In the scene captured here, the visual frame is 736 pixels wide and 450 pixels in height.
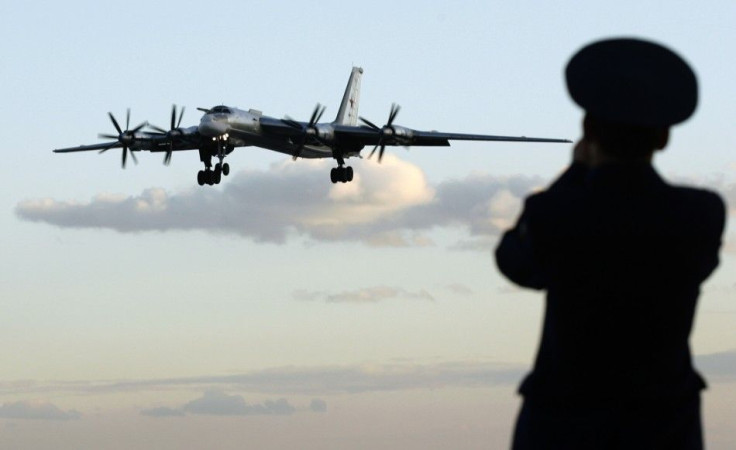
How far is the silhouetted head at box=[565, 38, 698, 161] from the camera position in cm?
370

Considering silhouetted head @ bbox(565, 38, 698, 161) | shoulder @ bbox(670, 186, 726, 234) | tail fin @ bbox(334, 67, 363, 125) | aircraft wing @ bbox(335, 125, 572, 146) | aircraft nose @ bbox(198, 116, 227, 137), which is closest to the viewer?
silhouetted head @ bbox(565, 38, 698, 161)

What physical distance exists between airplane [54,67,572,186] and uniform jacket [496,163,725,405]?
58.3 meters

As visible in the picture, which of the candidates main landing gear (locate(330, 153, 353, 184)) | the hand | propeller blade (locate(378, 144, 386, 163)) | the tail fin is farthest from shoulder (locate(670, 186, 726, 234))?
the tail fin

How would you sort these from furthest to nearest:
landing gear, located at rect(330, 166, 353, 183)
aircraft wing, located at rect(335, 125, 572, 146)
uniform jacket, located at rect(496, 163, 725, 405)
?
landing gear, located at rect(330, 166, 353, 183), aircraft wing, located at rect(335, 125, 572, 146), uniform jacket, located at rect(496, 163, 725, 405)

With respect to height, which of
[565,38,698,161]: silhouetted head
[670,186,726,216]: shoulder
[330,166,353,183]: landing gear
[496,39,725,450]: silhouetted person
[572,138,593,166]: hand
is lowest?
[330,166,353,183]: landing gear

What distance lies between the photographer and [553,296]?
3.87 meters

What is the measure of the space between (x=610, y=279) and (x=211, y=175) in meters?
61.1

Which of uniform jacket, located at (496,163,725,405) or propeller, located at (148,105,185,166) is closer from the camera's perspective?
uniform jacket, located at (496,163,725,405)

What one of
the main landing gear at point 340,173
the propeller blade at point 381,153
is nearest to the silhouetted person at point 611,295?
the propeller blade at point 381,153

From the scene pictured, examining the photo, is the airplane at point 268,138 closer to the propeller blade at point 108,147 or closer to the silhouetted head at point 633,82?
the propeller blade at point 108,147

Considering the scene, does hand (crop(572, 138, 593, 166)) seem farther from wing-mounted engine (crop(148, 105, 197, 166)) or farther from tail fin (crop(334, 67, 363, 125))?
tail fin (crop(334, 67, 363, 125))

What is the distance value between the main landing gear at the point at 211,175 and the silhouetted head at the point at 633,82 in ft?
200

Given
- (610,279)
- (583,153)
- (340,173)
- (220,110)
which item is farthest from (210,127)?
(610,279)

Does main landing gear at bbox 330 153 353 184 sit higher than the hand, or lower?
lower
